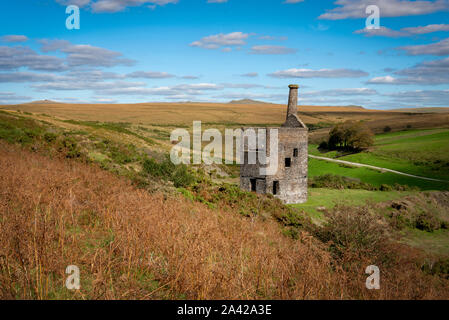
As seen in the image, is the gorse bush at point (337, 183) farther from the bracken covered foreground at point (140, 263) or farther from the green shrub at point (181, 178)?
the bracken covered foreground at point (140, 263)

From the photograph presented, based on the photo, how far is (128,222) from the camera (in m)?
A: 6.04

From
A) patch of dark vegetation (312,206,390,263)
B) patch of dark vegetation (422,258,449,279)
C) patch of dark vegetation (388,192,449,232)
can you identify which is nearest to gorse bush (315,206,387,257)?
patch of dark vegetation (312,206,390,263)

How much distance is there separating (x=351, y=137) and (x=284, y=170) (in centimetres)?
3699

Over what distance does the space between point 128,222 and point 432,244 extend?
82.5 feet

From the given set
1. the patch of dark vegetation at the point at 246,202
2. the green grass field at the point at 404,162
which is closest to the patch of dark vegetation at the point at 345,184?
the green grass field at the point at 404,162

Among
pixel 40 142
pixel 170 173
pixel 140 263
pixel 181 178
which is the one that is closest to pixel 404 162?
pixel 181 178

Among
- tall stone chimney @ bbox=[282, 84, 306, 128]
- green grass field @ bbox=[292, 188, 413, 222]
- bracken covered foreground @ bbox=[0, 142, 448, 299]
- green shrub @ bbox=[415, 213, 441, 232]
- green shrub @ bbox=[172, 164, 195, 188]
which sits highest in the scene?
tall stone chimney @ bbox=[282, 84, 306, 128]

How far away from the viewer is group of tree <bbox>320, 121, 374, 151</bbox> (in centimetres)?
5725

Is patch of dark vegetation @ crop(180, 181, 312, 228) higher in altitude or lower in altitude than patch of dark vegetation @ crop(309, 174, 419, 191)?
higher

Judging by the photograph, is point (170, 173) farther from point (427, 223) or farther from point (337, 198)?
point (427, 223)

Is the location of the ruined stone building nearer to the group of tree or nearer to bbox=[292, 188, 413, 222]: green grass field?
bbox=[292, 188, 413, 222]: green grass field

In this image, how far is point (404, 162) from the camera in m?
45.8
